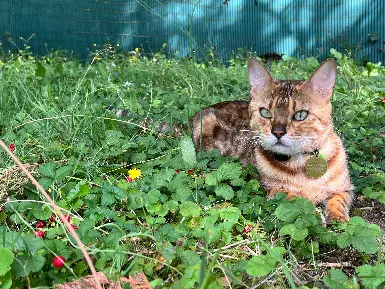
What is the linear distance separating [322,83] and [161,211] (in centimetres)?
135

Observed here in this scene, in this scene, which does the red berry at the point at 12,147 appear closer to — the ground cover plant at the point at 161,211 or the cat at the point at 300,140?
the ground cover plant at the point at 161,211

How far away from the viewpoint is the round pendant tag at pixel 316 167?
11.0 feet

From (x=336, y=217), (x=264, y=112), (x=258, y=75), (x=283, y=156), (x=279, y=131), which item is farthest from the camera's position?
(x=258, y=75)

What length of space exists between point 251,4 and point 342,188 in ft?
23.1

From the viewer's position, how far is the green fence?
9.60 m

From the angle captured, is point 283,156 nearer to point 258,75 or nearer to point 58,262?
point 258,75

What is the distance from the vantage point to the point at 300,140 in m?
3.43

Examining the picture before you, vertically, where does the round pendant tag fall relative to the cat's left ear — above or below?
below

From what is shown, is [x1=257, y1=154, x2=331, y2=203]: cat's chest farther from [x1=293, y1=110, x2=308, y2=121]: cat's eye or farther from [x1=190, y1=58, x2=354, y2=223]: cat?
[x1=293, y1=110, x2=308, y2=121]: cat's eye

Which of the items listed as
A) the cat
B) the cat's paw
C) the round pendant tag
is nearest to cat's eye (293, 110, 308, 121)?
the cat

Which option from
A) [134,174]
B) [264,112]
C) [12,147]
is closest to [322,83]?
[264,112]

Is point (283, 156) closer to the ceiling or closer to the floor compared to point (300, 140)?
closer to the floor

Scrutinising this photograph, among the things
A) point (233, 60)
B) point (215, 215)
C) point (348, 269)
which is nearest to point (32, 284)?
point (215, 215)

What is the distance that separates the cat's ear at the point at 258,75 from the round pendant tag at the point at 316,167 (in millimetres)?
651
